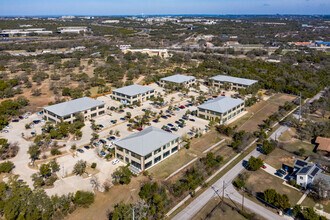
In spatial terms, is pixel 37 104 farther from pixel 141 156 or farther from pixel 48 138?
pixel 141 156

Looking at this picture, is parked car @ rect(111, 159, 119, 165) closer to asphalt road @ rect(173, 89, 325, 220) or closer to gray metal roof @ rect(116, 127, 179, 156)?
gray metal roof @ rect(116, 127, 179, 156)

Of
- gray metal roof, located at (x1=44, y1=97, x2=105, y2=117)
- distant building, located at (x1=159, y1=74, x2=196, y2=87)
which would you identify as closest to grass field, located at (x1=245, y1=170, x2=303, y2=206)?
gray metal roof, located at (x1=44, y1=97, x2=105, y2=117)

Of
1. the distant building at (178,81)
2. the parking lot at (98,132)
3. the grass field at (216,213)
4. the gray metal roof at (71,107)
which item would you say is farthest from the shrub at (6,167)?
the distant building at (178,81)

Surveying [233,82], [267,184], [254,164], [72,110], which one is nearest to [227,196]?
[267,184]

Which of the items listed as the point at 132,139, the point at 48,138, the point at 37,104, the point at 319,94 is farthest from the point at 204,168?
the point at 319,94

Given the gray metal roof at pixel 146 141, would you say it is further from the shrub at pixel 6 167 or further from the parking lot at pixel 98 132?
the shrub at pixel 6 167
